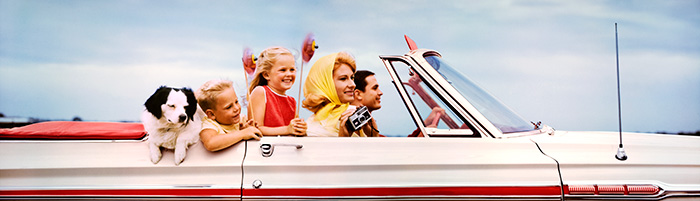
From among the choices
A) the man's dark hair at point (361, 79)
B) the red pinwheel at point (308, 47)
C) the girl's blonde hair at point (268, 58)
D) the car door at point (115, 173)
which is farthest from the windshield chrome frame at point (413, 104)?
the car door at point (115, 173)

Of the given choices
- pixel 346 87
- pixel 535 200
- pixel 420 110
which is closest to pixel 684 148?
pixel 535 200

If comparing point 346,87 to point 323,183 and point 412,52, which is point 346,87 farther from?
point 323,183

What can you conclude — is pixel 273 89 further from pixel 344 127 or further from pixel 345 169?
pixel 345 169

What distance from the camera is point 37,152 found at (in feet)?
9.11

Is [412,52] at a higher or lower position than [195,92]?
higher

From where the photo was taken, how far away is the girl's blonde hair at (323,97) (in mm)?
3262

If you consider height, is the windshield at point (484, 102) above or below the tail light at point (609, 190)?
above

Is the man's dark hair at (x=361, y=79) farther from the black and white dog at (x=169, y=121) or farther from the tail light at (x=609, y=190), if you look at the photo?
the tail light at (x=609, y=190)

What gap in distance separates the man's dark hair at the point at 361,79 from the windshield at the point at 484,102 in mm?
444

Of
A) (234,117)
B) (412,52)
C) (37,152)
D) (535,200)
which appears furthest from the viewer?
(412,52)

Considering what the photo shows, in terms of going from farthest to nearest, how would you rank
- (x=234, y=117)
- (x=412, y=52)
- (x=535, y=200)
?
(x=412, y=52) < (x=234, y=117) < (x=535, y=200)

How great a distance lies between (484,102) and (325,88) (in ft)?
3.20

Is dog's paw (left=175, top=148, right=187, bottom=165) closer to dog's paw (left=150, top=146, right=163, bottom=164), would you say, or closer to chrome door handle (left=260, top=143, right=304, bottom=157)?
dog's paw (left=150, top=146, right=163, bottom=164)

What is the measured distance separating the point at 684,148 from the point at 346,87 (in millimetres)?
1965
